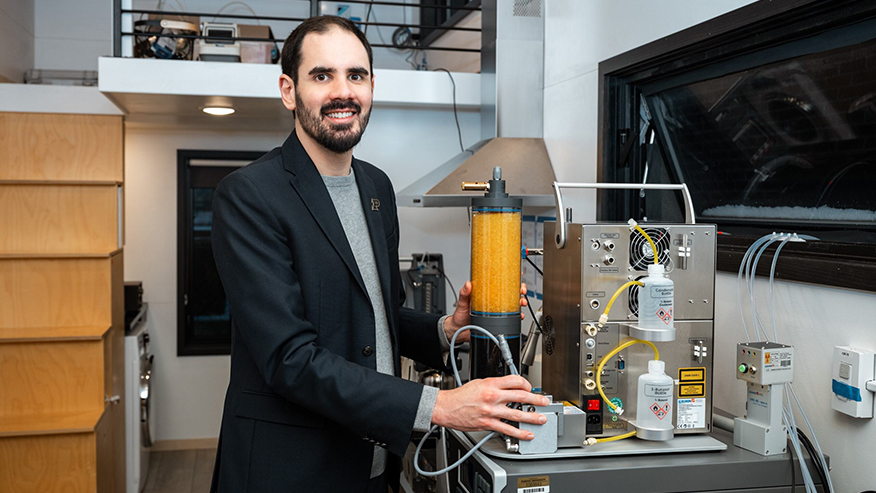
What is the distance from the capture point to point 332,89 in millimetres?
1324

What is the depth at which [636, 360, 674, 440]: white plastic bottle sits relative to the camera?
129 centimetres

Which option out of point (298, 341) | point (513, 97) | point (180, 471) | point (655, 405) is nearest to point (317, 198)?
point (298, 341)

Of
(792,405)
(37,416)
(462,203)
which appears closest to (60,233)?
(37,416)

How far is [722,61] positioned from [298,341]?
4.59 feet

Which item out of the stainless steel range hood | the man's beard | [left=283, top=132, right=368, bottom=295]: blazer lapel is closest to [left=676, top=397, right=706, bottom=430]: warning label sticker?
[left=283, top=132, right=368, bottom=295]: blazer lapel

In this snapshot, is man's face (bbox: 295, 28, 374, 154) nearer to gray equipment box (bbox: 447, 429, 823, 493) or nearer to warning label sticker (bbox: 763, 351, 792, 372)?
Result: gray equipment box (bbox: 447, 429, 823, 493)

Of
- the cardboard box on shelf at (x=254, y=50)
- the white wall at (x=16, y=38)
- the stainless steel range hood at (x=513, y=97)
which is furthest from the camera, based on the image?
the white wall at (x=16, y=38)

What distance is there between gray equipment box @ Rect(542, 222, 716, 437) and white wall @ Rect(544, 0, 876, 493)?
1.00 feet

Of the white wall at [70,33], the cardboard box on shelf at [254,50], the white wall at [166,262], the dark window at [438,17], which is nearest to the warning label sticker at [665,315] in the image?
the cardboard box on shelf at [254,50]

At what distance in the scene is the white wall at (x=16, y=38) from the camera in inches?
166

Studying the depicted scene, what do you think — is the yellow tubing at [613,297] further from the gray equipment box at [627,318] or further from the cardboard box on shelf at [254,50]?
the cardboard box on shelf at [254,50]

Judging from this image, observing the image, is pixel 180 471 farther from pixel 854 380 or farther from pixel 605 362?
pixel 854 380

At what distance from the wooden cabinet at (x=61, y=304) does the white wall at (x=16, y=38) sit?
35.2 inches

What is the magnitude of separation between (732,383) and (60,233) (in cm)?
306
